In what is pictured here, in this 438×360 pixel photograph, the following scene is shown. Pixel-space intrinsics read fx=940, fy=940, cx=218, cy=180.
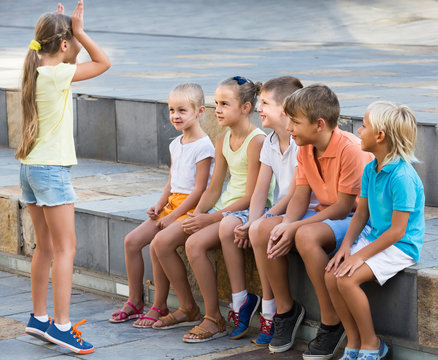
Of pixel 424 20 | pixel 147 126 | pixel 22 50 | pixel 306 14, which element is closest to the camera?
pixel 147 126

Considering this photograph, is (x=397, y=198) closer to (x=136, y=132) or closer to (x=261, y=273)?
(x=261, y=273)

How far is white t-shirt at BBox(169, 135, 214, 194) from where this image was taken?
4844mm

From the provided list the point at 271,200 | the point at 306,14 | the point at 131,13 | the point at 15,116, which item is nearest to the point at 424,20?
the point at 306,14

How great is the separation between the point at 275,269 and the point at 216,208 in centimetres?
67

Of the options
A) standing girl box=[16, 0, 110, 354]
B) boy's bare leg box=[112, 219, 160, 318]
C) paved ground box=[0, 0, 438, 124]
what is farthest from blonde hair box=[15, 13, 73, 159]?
paved ground box=[0, 0, 438, 124]

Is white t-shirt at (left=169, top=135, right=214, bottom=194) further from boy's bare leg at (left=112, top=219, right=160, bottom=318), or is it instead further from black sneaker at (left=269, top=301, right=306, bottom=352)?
black sneaker at (left=269, top=301, right=306, bottom=352)

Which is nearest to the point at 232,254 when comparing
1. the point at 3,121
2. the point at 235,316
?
the point at 235,316

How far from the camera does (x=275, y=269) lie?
13.8 feet

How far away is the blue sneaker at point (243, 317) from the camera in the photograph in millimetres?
4430

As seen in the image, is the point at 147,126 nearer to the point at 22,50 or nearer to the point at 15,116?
the point at 15,116

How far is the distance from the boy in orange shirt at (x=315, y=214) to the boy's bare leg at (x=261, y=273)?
0.03m

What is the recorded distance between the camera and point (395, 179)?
376cm

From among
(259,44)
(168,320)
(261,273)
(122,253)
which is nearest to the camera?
(261,273)

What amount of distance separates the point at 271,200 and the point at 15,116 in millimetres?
3974
